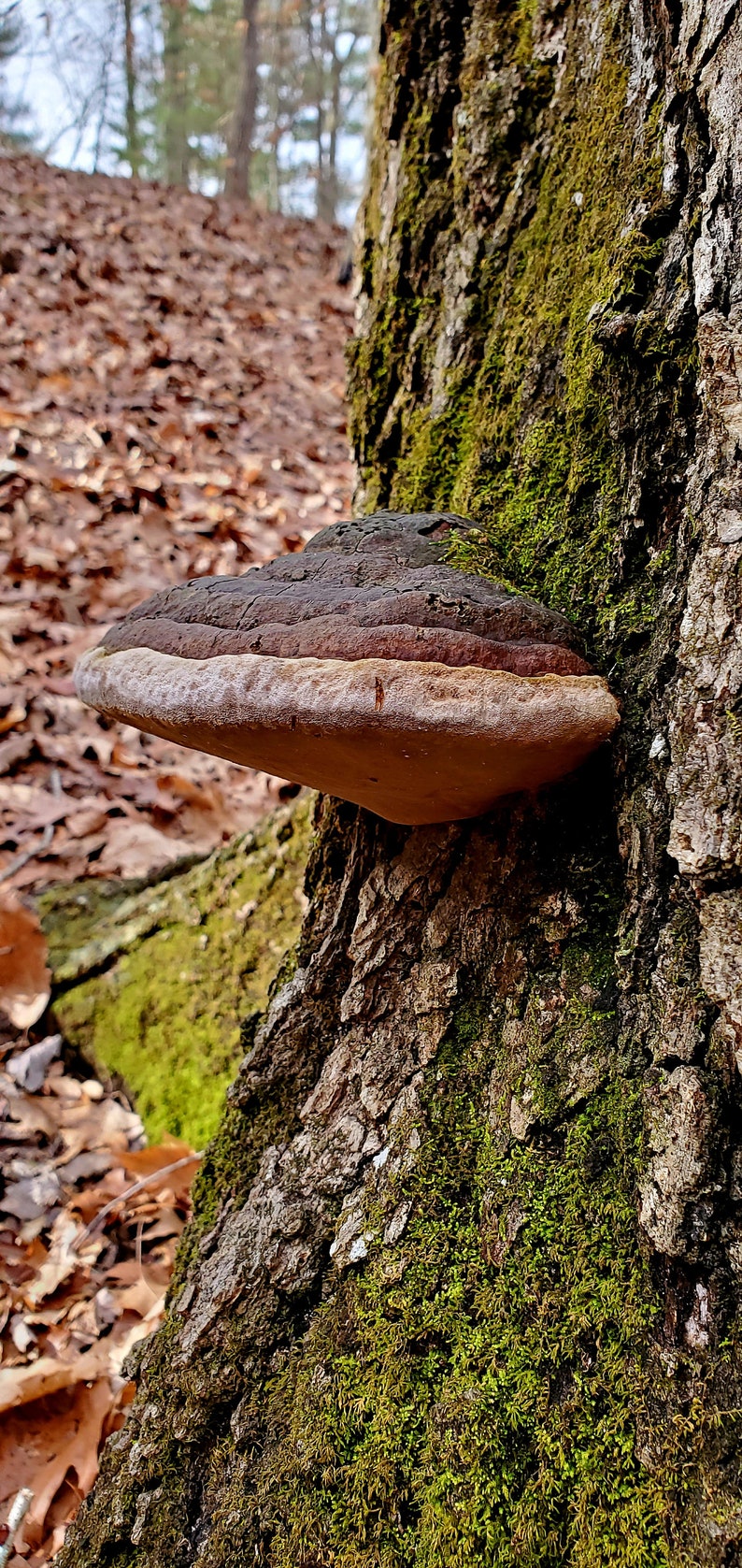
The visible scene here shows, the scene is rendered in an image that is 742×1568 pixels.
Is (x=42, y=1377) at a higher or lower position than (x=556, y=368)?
lower

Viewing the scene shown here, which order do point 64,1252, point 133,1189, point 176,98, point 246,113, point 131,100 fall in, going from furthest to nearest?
point 176,98
point 131,100
point 246,113
point 133,1189
point 64,1252

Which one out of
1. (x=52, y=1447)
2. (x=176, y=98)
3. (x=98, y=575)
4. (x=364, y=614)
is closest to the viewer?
(x=364, y=614)

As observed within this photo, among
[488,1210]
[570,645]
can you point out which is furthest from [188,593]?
[488,1210]

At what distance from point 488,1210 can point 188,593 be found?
1.03m

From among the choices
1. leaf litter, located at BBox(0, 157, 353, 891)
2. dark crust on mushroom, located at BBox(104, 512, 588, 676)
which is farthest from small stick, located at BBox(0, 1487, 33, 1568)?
leaf litter, located at BBox(0, 157, 353, 891)

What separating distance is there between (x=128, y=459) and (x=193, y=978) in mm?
5111

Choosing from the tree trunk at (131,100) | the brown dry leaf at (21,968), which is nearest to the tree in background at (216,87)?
the tree trunk at (131,100)

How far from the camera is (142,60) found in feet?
74.4

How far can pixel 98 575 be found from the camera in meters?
5.59

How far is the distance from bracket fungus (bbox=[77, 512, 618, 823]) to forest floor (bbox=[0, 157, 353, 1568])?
61.4 inches

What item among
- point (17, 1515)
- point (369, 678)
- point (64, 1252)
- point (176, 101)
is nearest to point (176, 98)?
point (176, 101)

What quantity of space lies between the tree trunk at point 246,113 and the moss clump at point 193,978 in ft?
56.7

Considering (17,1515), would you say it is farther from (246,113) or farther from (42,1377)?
(246,113)

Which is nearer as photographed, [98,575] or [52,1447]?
[52,1447]
